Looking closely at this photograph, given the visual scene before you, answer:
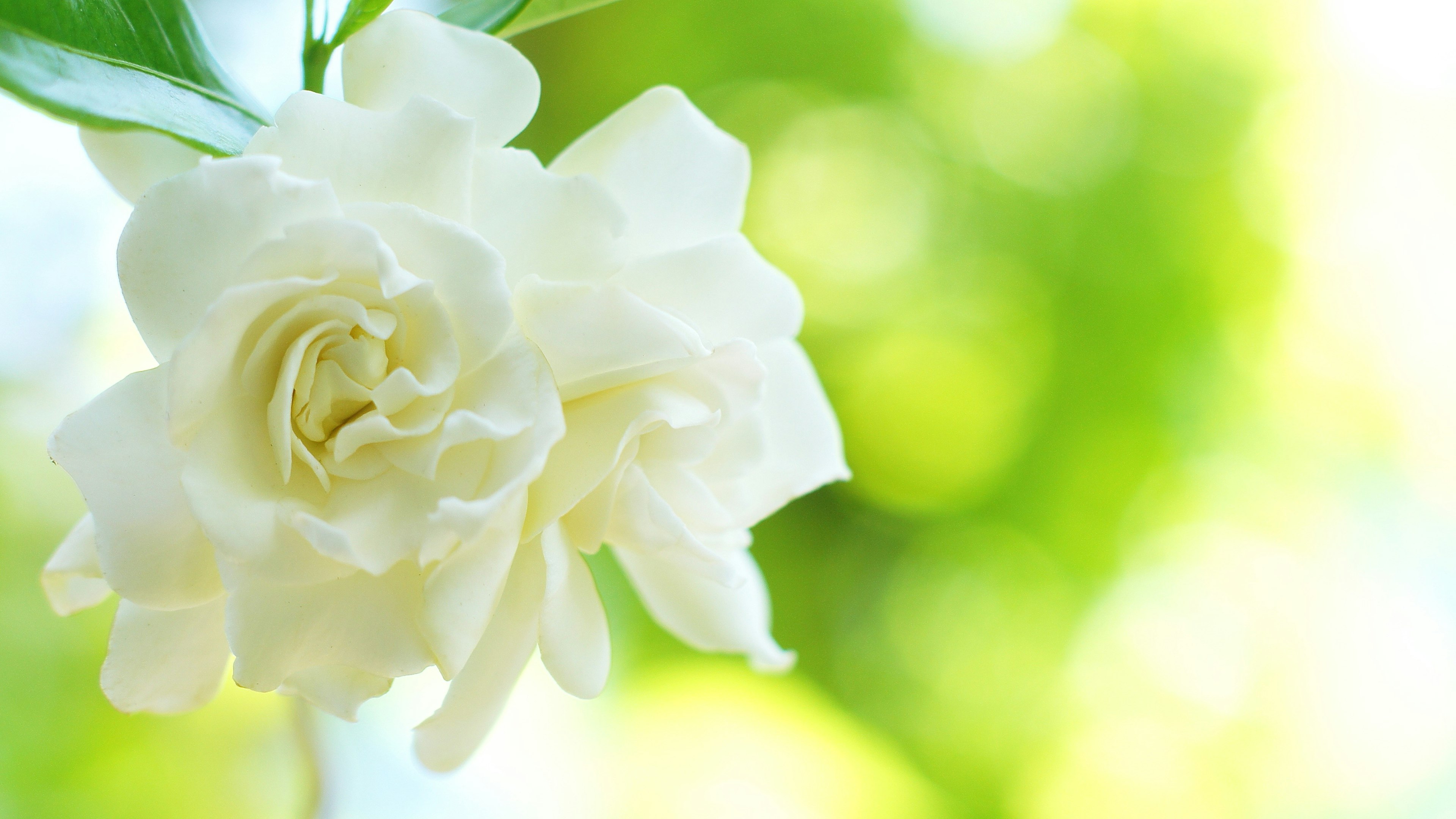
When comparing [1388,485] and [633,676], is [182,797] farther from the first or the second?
[1388,485]

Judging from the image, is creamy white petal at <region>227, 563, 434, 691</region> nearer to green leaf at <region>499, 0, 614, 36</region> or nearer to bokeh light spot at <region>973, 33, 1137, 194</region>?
green leaf at <region>499, 0, 614, 36</region>

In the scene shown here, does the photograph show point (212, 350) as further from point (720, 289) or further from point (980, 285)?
point (980, 285)

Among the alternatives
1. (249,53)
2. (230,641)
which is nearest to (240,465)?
(230,641)


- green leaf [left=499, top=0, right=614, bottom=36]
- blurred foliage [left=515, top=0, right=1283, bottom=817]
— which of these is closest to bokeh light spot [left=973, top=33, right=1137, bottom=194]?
blurred foliage [left=515, top=0, right=1283, bottom=817]

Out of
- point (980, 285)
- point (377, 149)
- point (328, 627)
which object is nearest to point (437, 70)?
point (377, 149)

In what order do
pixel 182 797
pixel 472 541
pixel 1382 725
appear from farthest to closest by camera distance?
pixel 1382 725, pixel 182 797, pixel 472 541

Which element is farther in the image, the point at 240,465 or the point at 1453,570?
the point at 1453,570
